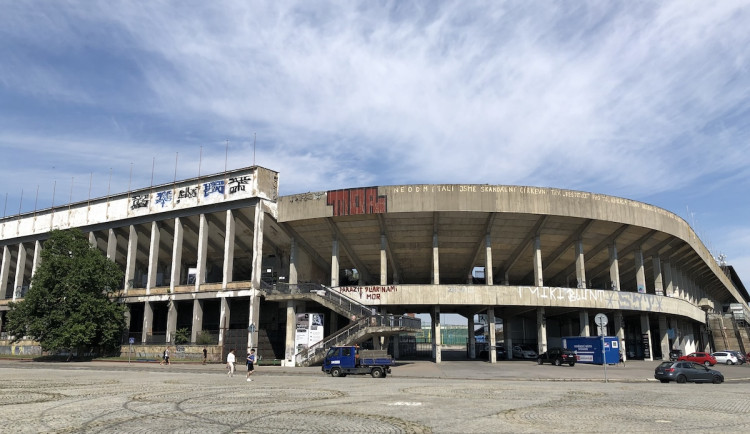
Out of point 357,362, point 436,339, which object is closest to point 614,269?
point 436,339

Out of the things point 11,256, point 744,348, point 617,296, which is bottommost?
point 744,348

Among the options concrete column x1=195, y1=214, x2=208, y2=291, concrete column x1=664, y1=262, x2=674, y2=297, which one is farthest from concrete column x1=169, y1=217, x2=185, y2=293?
concrete column x1=664, y1=262, x2=674, y2=297

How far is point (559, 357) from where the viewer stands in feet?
142

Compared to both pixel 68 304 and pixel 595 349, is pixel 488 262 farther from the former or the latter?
pixel 68 304

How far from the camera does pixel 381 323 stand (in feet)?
134

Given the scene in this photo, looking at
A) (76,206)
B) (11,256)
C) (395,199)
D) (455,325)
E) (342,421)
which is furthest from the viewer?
(455,325)

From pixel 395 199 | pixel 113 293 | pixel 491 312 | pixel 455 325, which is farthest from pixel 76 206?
pixel 455 325

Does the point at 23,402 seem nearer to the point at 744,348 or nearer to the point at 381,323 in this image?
the point at 381,323

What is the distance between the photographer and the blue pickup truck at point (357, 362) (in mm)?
29516

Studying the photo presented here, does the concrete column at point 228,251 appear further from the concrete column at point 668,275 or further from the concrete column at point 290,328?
the concrete column at point 668,275

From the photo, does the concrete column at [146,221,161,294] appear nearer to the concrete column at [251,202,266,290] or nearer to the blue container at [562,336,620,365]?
the concrete column at [251,202,266,290]

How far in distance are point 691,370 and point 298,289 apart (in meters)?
29.0

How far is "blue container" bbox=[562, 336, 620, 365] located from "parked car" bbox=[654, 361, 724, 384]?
624 inches

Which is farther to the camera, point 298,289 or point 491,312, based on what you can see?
point 491,312
